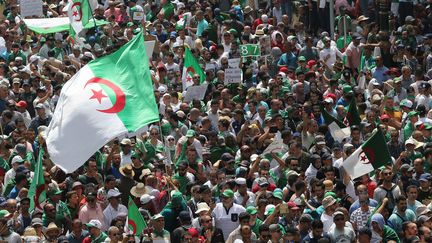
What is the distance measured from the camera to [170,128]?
27.8 metres

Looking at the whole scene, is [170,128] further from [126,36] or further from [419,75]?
[126,36]

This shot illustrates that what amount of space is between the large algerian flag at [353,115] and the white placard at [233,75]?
11.1 ft

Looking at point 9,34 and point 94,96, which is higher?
point 94,96

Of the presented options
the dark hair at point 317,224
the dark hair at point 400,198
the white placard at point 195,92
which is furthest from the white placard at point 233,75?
the dark hair at point 317,224

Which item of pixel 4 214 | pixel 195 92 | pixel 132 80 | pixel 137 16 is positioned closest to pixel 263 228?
pixel 132 80

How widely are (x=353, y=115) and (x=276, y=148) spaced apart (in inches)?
80.2

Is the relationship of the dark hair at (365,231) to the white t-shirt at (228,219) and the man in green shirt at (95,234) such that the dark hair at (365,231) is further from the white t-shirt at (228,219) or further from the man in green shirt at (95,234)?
the man in green shirt at (95,234)

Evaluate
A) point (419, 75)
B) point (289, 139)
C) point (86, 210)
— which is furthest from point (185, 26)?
point (86, 210)

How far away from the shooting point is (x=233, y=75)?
3053 cm

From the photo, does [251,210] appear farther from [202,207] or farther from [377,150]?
[377,150]

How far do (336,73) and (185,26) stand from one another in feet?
16.7

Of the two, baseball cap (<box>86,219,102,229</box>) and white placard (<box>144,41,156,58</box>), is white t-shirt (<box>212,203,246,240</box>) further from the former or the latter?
white placard (<box>144,41,156,58</box>)

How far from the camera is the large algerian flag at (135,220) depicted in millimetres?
22141

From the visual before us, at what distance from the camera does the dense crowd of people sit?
902 inches
